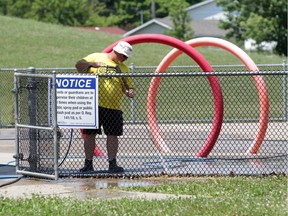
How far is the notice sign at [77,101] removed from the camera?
1201 centimetres

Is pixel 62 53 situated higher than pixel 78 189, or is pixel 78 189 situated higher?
pixel 62 53

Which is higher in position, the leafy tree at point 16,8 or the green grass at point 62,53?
the leafy tree at point 16,8

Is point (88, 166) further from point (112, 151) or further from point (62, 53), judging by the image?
point (62, 53)

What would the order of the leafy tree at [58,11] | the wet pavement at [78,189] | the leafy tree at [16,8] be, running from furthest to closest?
the leafy tree at [16,8] < the leafy tree at [58,11] < the wet pavement at [78,189]

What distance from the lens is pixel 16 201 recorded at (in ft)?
33.1

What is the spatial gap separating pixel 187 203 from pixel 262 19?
40.7 metres

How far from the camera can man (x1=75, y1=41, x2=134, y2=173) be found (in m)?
12.4

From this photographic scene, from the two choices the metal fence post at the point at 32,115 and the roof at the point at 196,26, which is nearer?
the metal fence post at the point at 32,115

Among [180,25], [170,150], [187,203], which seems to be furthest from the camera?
[180,25]

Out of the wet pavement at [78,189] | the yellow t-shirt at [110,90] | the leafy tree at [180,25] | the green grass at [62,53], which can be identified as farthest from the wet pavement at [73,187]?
the leafy tree at [180,25]

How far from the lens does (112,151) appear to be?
40.9ft

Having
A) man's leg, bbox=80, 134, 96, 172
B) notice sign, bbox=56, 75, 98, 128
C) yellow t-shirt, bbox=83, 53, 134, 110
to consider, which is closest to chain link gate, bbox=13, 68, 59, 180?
notice sign, bbox=56, 75, 98, 128

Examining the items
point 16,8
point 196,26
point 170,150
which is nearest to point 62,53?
point 170,150

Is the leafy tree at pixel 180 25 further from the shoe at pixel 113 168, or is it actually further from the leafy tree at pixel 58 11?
the shoe at pixel 113 168
